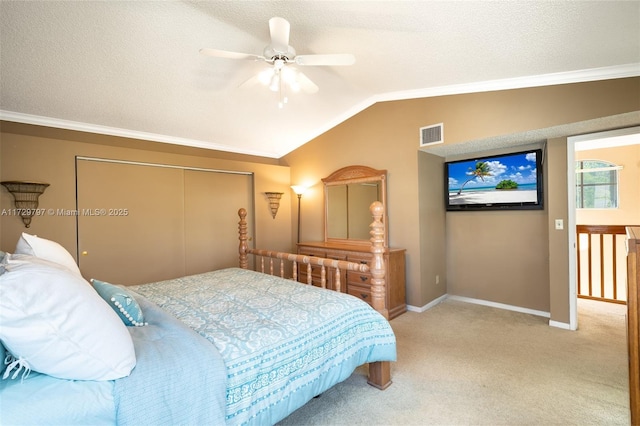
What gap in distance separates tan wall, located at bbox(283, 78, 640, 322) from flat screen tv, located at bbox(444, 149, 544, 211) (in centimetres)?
16

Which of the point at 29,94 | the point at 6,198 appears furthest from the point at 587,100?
the point at 6,198

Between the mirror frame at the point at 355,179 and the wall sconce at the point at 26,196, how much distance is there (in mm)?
3250

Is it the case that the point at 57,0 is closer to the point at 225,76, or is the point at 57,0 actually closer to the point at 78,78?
the point at 78,78

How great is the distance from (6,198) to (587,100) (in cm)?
533

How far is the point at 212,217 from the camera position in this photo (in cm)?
420

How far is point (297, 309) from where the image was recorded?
5.87ft

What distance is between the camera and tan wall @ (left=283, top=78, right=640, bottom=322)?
270cm

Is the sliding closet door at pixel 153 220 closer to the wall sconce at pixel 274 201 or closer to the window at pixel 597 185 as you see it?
the wall sconce at pixel 274 201

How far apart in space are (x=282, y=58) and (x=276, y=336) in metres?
1.85

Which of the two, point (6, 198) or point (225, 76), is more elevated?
point (225, 76)

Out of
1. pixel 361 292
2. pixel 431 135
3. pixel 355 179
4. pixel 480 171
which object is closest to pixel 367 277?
pixel 361 292

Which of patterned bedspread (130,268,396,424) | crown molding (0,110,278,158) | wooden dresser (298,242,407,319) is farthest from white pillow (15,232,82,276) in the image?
wooden dresser (298,242,407,319)

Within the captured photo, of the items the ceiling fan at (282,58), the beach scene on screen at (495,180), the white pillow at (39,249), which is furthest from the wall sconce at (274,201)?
the white pillow at (39,249)

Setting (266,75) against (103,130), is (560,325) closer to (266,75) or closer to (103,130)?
(266,75)
